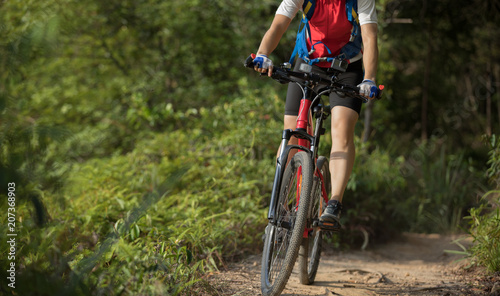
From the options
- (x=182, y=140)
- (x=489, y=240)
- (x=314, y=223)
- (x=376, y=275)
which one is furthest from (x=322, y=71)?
(x=182, y=140)

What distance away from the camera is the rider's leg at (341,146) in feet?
9.01

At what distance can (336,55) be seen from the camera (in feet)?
9.57

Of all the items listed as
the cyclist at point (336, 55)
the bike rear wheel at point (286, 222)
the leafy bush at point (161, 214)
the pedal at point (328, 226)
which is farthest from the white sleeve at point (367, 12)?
the leafy bush at point (161, 214)

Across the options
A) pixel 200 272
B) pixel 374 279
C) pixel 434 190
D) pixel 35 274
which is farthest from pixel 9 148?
pixel 434 190

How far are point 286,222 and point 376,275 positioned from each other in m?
1.08

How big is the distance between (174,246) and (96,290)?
2.97ft

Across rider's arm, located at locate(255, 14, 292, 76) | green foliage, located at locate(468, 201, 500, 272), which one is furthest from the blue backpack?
green foliage, located at locate(468, 201, 500, 272)

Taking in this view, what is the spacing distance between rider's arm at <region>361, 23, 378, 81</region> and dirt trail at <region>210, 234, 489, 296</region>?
130 centimetres

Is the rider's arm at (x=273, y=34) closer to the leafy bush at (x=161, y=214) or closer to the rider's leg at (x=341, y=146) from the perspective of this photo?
the rider's leg at (x=341, y=146)

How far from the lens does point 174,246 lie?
2869mm

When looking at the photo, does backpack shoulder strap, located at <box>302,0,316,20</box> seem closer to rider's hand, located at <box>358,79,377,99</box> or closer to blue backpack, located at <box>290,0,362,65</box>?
blue backpack, located at <box>290,0,362,65</box>

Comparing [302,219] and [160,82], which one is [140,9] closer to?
[160,82]

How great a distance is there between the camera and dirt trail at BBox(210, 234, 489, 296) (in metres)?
2.88

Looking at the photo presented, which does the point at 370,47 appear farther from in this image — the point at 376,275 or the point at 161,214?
the point at 161,214
